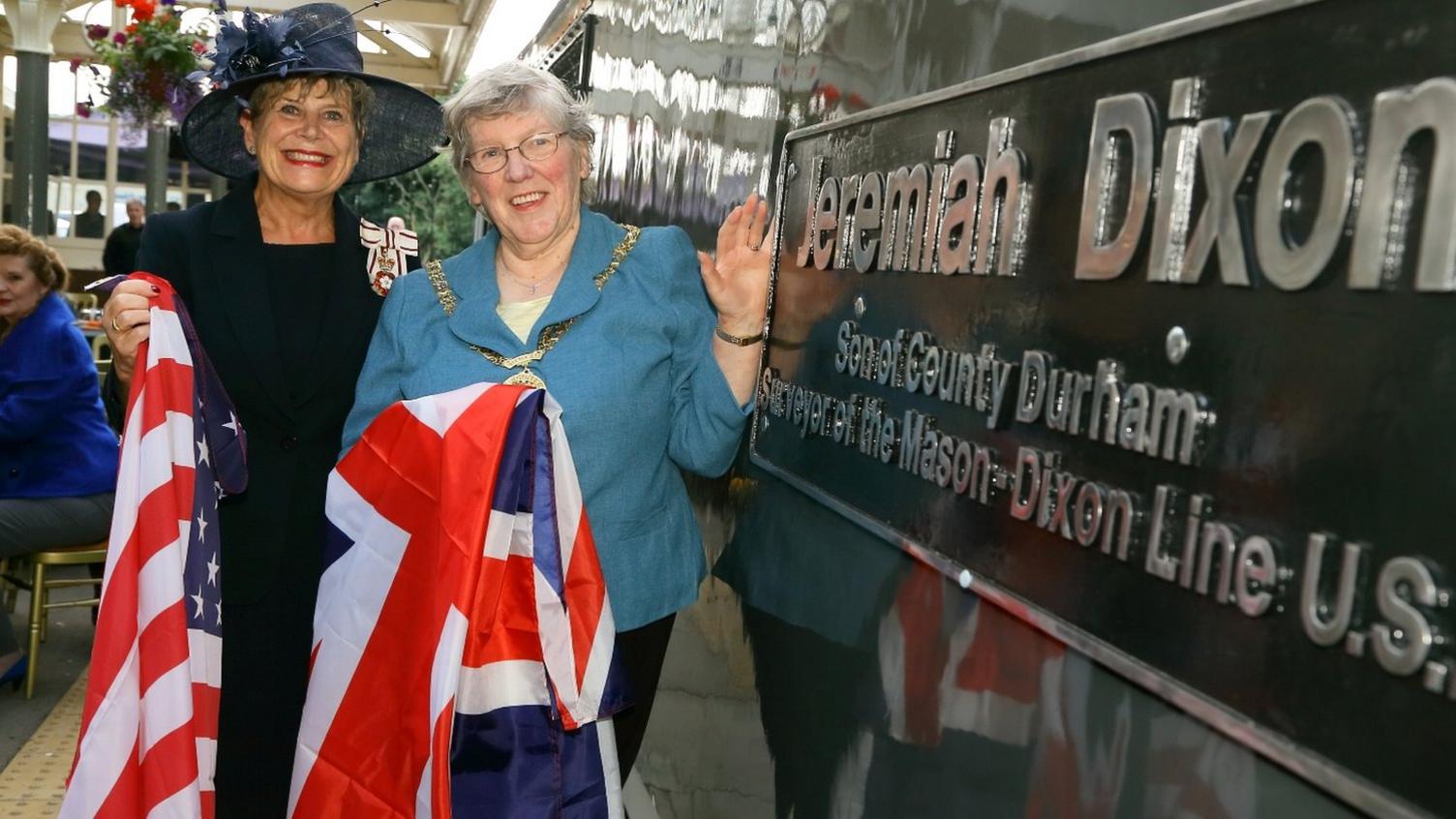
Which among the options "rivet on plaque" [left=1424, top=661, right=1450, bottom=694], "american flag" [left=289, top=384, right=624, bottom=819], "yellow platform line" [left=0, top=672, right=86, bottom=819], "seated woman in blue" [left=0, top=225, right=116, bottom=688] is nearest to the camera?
"rivet on plaque" [left=1424, top=661, right=1450, bottom=694]

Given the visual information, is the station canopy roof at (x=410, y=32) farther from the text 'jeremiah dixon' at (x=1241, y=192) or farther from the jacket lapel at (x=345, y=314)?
the text 'jeremiah dixon' at (x=1241, y=192)

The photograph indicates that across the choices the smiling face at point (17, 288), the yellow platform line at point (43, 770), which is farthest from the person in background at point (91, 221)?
the yellow platform line at point (43, 770)

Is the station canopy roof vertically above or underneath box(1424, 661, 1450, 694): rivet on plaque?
above

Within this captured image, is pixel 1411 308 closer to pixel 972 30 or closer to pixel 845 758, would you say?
pixel 972 30

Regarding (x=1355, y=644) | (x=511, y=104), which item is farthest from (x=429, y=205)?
(x=1355, y=644)

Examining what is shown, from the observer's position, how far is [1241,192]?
3.60 feet

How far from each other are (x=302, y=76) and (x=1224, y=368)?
226cm

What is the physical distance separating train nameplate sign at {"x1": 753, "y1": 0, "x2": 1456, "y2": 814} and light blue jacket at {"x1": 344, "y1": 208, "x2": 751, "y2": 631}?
2.63ft

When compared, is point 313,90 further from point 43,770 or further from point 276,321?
point 43,770

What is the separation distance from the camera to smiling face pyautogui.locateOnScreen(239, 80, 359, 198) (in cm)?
284

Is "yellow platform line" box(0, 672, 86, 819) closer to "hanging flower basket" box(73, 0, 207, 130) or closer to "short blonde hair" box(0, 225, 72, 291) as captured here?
"short blonde hair" box(0, 225, 72, 291)

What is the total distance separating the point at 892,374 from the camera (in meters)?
1.87

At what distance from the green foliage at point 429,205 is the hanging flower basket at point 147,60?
7420 millimetres

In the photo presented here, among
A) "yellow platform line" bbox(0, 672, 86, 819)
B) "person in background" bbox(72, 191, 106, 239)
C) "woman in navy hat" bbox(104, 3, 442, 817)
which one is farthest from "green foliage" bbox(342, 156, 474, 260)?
"woman in navy hat" bbox(104, 3, 442, 817)
